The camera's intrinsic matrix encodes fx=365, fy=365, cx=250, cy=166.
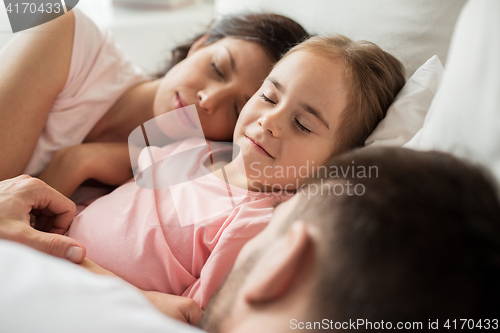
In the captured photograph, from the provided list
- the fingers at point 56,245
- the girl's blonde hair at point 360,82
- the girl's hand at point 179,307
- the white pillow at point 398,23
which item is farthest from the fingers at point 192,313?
the white pillow at point 398,23

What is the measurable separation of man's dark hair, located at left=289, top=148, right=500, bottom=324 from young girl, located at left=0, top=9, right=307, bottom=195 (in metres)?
0.78

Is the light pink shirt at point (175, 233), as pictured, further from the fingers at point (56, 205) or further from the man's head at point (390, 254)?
the man's head at point (390, 254)

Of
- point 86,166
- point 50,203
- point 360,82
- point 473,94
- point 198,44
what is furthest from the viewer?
point 198,44

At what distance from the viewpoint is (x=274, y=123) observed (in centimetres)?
88

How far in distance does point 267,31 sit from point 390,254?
980 mm

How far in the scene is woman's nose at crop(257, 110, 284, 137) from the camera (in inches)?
34.5

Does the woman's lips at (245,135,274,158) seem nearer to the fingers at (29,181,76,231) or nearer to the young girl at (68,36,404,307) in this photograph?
the young girl at (68,36,404,307)

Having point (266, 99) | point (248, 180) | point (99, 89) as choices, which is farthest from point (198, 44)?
point (248, 180)

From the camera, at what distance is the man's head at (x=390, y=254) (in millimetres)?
387

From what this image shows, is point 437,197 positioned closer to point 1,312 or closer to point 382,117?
point 1,312

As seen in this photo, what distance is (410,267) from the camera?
387mm

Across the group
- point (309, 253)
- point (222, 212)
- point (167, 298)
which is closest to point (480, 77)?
point (309, 253)

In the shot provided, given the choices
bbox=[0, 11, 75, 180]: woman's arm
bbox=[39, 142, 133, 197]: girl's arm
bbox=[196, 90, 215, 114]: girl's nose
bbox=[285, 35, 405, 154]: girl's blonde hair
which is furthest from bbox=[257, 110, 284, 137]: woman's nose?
bbox=[0, 11, 75, 180]: woman's arm

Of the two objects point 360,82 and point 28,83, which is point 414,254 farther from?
point 28,83
